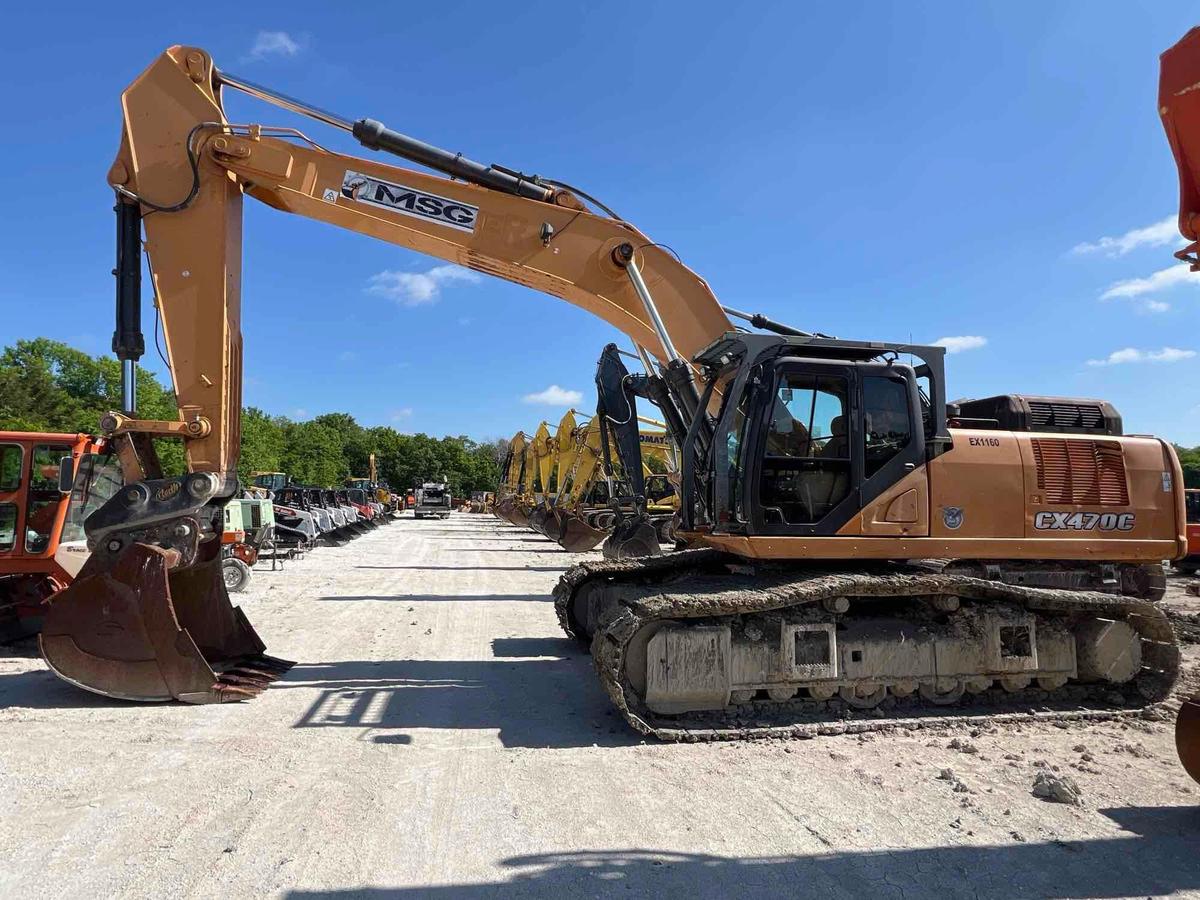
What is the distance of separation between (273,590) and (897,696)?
1100 cm

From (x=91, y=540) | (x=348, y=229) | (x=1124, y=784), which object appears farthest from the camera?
(x=348, y=229)

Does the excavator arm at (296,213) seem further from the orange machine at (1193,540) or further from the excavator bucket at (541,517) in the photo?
the excavator bucket at (541,517)

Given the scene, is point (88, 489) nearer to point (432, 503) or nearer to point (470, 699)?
point (470, 699)

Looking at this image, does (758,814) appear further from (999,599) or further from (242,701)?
(242,701)

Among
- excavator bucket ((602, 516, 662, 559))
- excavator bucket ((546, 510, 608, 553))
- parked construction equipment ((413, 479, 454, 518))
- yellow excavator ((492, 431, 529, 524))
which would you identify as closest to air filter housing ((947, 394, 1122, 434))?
excavator bucket ((602, 516, 662, 559))

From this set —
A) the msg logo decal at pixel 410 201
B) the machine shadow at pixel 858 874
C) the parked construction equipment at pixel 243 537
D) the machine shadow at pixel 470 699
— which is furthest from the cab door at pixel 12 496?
the machine shadow at pixel 858 874

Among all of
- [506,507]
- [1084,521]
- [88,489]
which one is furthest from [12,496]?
[506,507]

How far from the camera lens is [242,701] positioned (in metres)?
6.02

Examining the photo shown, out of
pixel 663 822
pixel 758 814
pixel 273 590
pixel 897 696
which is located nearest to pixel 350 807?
pixel 663 822

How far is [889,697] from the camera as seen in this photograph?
575cm

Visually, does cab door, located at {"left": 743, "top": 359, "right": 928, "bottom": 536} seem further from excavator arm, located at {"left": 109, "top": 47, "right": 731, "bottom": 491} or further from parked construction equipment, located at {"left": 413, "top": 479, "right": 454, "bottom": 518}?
parked construction equipment, located at {"left": 413, "top": 479, "right": 454, "bottom": 518}

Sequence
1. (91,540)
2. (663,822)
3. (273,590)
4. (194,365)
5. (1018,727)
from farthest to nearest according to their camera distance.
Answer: (273,590) → (194,365) → (91,540) → (1018,727) → (663,822)

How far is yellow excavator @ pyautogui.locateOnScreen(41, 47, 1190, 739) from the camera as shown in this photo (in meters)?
5.50

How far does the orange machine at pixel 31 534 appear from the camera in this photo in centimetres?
820
